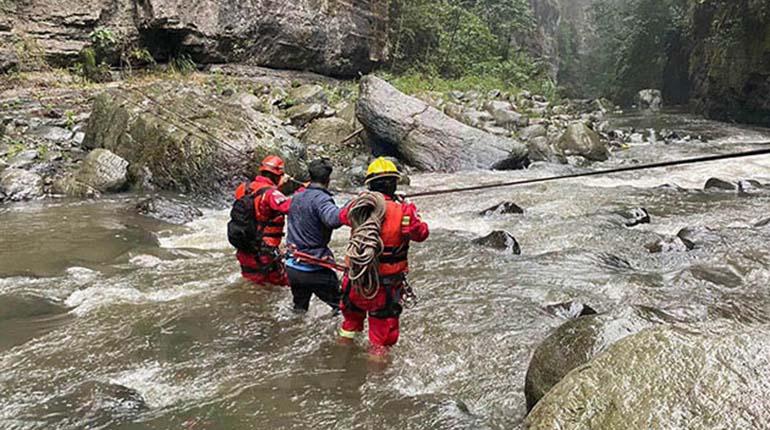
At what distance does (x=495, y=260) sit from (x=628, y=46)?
36.4 metres

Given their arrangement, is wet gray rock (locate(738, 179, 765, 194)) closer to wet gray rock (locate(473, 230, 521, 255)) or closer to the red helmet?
wet gray rock (locate(473, 230, 521, 255))

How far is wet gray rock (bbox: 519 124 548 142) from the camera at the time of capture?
1736 cm

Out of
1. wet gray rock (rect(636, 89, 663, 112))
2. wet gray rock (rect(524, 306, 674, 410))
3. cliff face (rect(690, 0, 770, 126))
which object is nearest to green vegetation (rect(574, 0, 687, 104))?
wet gray rock (rect(636, 89, 663, 112))

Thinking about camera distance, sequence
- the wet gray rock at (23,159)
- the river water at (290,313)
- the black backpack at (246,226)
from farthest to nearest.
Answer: the wet gray rock at (23,159)
the black backpack at (246,226)
the river water at (290,313)

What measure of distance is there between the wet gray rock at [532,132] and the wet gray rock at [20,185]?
12.1 meters

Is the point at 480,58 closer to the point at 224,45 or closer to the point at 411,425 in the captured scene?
the point at 224,45

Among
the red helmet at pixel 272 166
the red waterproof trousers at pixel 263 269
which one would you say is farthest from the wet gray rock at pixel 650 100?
the red waterproof trousers at pixel 263 269

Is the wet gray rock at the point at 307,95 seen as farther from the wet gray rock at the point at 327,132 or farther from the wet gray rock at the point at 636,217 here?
the wet gray rock at the point at 636,217

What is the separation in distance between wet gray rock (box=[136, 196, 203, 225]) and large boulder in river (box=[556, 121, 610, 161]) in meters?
10.3

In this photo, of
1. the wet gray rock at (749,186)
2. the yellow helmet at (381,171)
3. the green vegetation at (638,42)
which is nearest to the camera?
the yellow helmet at (381,171)

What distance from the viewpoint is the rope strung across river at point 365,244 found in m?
4.36

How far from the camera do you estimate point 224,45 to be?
20.6 meters

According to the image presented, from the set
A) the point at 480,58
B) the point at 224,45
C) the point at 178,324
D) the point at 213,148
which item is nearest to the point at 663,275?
the point at 178,324

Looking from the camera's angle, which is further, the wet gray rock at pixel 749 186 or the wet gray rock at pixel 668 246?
the wet gray rock at pixel 749 186
